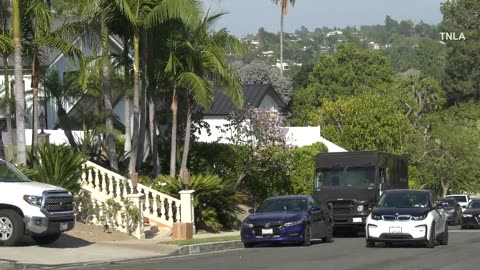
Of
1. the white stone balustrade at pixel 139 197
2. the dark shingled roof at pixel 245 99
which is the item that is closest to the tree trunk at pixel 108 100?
the white stone balustrade at pixel 139 197

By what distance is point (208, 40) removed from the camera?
3484 centimetres

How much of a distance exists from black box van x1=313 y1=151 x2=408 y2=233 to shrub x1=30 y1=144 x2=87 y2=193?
992 cm

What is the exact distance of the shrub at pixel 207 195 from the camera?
32250 millimetres

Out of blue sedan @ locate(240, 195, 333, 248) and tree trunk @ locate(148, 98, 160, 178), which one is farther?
tree trunk @ locate(148, 98, 160, 178)

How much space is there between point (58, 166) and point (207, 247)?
4.57 meters

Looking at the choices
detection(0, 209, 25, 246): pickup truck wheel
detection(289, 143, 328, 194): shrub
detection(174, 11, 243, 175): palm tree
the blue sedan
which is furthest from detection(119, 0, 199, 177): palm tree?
detection(289, 143, 328, 194): shrub

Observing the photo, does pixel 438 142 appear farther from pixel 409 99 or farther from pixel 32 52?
pixel 32 52

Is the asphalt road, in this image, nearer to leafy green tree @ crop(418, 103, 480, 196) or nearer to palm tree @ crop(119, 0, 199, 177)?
palm tree @ crop(119, 0, 199, 177)

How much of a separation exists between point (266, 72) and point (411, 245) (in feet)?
219

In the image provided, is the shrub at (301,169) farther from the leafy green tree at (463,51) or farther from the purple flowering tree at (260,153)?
the leafy green tree at (463,51)

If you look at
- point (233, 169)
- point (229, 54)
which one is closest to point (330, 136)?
point (233, 169)

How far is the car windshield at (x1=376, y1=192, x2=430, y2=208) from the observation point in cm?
2616

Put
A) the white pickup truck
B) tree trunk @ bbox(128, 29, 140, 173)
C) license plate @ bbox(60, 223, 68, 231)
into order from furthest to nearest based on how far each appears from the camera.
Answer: tree trunk @ bbox(128, 29, 140, 173) → license plate @ bbox(60, 223, 68, 231) → the white pickup truck

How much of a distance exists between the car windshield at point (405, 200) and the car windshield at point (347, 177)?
6.59 metres
